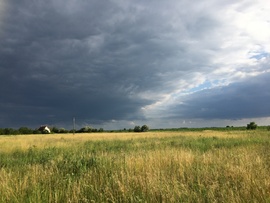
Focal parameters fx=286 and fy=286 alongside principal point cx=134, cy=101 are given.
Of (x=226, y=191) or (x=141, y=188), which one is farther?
(x=141, y=188)

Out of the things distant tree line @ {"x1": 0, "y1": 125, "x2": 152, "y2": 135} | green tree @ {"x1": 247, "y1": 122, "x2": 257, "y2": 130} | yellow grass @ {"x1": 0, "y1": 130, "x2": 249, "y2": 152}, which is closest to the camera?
yellow grass @ {"x1": 0, "y1": 130, "x2": 249, "y2": 152}

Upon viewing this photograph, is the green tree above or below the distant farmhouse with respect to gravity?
below

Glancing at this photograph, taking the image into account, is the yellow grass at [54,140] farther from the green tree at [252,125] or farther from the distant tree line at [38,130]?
the distant tree line at [38,130]

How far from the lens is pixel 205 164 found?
10367mm

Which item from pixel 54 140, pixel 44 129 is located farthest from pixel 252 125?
pixel 44 129

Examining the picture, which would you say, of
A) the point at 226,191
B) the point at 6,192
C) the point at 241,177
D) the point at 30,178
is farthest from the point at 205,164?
Result: the point at 6,192

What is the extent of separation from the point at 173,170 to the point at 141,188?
9.16ft

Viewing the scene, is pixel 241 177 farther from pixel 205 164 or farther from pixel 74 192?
pixel 74 192

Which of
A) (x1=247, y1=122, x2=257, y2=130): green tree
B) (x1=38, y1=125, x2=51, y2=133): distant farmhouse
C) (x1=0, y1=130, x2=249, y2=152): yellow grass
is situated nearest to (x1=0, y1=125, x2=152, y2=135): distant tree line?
(x1=38, y1=125, x2=51, y2=133): distant farmhouse

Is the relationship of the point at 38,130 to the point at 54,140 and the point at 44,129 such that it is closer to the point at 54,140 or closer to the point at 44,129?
the point at 44,129

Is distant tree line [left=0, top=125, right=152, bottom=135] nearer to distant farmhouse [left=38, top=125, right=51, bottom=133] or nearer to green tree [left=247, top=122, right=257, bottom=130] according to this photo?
distant farmhouse [left=38, top=125, right=51, bottom=133]

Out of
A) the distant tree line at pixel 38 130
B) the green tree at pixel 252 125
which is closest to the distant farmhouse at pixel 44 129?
the distant tree line at pixel 38 130

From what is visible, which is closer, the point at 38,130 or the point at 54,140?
the point at 54,140

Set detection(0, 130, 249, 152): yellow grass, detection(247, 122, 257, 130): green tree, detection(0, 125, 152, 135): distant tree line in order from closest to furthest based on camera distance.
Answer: detection(0, 130, 249, 152): yellow grass, detection(247, 122, 257, 130): green tree, detection(0, 125, 152, 135): distant tree line
